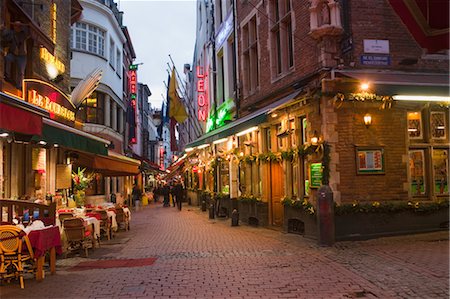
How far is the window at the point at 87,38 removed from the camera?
25406mm

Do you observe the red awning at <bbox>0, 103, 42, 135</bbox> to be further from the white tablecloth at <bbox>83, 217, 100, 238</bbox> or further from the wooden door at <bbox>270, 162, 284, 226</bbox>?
the wooden door at <bbox>270, 162, 284, 226</bbox>

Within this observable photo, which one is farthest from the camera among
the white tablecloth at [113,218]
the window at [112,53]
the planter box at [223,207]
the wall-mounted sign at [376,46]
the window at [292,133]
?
the window at [112,53]

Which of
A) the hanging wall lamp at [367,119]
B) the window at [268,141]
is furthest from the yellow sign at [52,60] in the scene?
the hanging wall lamp at [367,119]

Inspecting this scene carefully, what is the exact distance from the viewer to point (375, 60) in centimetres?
1112

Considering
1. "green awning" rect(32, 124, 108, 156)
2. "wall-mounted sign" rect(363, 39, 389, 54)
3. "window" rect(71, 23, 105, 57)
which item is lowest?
"green awning" rect(32, 124, 108, 156)

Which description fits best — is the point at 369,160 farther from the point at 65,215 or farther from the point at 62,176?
the point at 62,176

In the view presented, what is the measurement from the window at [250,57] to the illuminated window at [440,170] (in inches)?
293

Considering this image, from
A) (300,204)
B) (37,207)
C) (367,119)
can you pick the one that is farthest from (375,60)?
(37,207)

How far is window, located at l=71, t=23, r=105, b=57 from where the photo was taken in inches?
1000

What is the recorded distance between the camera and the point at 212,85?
84.6ft

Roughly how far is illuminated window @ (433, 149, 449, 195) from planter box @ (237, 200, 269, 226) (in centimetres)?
545

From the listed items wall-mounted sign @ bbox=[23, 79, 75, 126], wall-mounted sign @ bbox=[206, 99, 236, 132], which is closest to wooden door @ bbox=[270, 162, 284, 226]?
→ wall-mounted sign @ bbox=[206, 99, 236, 132]

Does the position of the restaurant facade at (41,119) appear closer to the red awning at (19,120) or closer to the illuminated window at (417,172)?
the red awning at (19,120)

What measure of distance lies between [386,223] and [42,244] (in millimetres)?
7872
